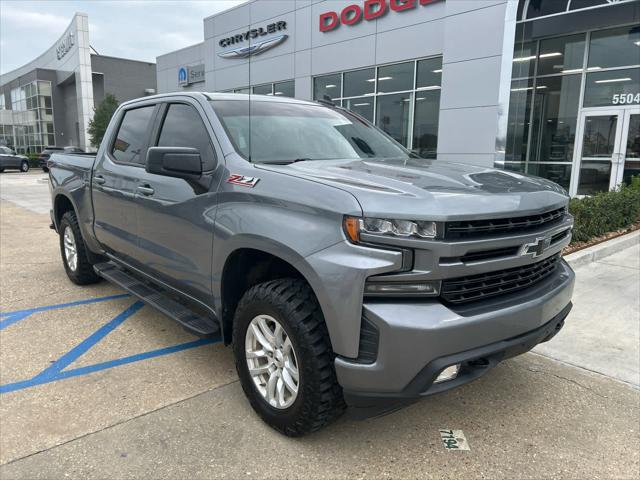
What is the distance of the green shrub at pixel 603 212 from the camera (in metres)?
7.17

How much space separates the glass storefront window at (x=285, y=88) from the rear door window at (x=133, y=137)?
14.7m

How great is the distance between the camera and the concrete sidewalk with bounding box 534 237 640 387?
12.3ft

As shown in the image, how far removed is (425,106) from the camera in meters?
14.6

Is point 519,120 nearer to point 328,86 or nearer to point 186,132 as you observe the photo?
point 328,86

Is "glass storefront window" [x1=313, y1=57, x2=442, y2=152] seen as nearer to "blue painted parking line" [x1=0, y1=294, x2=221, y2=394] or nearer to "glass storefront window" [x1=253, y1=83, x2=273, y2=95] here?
"glass storefront window" [x1=253, y1=83, x2=273, y2=95]

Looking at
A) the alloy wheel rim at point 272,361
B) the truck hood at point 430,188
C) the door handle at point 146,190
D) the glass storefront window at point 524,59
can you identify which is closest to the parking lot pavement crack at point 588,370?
the truck hood at point 430,188

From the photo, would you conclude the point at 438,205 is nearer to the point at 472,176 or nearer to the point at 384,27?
the point at 472,176

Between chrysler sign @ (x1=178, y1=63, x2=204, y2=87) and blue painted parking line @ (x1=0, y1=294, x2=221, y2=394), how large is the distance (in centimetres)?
2342

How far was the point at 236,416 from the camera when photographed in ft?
9.71

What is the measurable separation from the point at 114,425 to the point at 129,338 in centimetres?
134

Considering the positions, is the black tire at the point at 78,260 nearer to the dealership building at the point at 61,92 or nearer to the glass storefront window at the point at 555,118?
the glass storefront window at the point at 555,118

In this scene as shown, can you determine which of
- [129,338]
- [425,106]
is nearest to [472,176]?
[129,338]

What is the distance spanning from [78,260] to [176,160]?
9.81 feet

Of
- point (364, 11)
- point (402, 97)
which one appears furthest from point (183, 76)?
point (402, 97)
